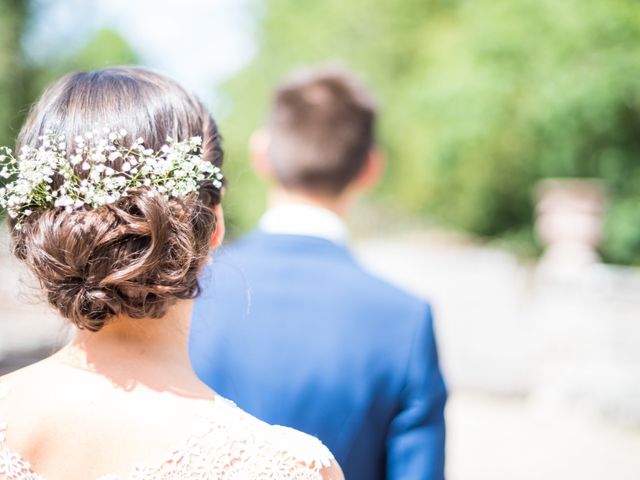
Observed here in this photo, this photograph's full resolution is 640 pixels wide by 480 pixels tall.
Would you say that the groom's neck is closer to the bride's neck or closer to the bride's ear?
the bride's ear

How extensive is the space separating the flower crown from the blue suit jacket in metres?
0.60

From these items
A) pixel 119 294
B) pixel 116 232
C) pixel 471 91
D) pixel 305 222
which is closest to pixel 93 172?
pixel 116 232

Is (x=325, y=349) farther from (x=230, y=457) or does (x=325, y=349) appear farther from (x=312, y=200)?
(x=230, y=457)

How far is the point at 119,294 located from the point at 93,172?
0.22 m

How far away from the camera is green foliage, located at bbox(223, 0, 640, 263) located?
13.4 meters

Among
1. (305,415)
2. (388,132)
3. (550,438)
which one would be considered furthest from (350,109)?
(388,132)

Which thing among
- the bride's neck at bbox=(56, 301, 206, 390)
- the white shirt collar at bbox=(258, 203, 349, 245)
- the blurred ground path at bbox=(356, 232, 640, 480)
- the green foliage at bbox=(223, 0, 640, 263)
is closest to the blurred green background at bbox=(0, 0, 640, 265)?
the green foliage at bbox=(223, 0, 640, 263)

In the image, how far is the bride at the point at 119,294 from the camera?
1213 millimetres

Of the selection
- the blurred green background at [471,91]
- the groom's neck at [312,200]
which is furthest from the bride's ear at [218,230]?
the blurred green background at [471,91]

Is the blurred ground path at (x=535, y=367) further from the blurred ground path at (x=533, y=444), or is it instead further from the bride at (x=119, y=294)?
the bride at (x=119, y=294)

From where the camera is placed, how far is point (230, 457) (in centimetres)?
124

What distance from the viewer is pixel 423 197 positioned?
66.2ft

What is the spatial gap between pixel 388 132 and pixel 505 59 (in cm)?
533

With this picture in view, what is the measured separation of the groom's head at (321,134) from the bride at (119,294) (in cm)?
108
